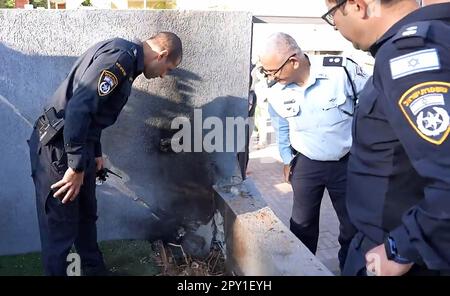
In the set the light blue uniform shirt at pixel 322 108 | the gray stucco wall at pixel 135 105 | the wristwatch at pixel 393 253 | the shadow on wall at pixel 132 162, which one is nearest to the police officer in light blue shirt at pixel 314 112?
the light blue uniform shirt at pixel 322 108

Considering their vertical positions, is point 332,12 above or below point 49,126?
above

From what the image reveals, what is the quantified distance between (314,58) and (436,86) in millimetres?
1869

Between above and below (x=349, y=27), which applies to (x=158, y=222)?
below

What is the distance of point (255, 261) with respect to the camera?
235cm

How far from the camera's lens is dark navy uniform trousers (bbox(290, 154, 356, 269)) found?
289 cm

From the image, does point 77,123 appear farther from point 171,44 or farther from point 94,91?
point 171,44

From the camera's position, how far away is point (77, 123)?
7.37 ft

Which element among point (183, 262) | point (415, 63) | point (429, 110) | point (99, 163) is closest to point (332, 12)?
point (415, 63)

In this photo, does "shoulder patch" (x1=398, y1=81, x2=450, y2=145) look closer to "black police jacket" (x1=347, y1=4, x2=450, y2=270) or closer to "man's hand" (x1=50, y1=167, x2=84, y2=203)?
"black police jacket" (x1=347, y1=4, x2=450, y2=270)

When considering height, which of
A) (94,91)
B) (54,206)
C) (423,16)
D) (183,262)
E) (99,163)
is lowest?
(183,262)

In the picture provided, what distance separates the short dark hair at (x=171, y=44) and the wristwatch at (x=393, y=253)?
1.71 m

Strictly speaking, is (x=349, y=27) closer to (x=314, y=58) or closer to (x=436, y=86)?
(x=436, y=86)

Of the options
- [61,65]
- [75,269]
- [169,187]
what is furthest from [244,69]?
[75,269]

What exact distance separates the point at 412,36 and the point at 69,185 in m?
1.92
